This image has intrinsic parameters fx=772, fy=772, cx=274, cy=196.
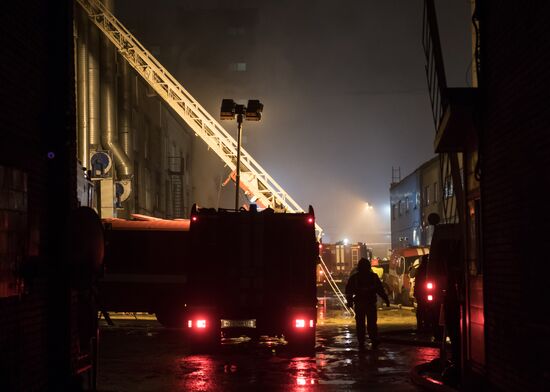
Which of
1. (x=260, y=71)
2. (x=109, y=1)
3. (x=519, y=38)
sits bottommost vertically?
(x=519, y=38)

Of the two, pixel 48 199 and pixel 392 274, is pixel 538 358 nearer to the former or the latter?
pixel 48 199

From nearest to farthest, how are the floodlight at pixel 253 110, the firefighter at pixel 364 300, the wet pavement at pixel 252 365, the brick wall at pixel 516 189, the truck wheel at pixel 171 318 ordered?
the brick wall at pixel 516 189 → the wet pavement at pixel 252 365 → the firefighter at pixel 364 300 → the truck wheel at pixel 171 318 → the floodlight at pixel 253 110

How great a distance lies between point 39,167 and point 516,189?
4890 millimetres

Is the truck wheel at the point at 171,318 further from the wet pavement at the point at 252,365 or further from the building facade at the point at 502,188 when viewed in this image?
the building facade at the point at 502,188

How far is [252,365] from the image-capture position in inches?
520

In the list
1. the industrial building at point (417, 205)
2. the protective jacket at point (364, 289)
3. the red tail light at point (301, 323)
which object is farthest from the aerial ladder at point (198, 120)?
the red tail light at point (301, 323)

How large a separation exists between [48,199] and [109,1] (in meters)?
24.2

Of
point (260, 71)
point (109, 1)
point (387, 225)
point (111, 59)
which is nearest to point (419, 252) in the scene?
point (111, 59)

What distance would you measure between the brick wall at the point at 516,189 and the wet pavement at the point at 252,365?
2.85 metres

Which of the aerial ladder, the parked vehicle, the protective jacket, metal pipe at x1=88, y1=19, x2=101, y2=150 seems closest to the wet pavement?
the protective jacket

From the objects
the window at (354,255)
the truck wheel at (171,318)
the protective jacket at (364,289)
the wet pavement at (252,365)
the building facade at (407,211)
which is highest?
the building facade at (407,211)

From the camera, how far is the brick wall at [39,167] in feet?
23.4

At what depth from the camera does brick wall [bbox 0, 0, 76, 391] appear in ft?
23.4

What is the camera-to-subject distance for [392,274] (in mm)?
30031
